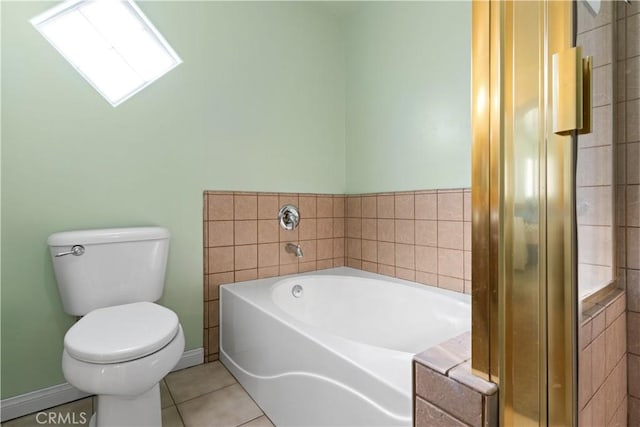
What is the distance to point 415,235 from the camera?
195 centimetres

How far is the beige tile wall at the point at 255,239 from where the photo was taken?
1926 millimetres

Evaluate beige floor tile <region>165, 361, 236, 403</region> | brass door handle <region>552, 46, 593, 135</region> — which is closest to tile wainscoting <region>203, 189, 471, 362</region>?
beige floor tile <region>165, 361, 236, 403</region>

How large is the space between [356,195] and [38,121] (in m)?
1.80

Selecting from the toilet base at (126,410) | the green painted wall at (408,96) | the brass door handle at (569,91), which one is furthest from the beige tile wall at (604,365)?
the toilet base at (126,410)

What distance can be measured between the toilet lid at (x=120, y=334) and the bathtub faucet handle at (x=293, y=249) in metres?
0.91

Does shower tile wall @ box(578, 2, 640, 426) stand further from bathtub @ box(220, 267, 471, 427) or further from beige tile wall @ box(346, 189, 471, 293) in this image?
beige tile wall @ box(346, 189, 471, 293)

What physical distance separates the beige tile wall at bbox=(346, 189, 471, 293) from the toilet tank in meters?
1.28

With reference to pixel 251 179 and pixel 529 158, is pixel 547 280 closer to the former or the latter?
pixel 529 158

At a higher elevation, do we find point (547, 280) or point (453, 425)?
point (547, 280)

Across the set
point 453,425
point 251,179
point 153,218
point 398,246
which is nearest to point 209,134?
point 251,179

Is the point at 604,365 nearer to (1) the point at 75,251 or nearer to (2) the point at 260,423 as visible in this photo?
(2) the point at 260,423

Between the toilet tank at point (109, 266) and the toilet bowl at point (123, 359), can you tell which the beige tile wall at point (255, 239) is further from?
the toilet bowl at point (123, 359)

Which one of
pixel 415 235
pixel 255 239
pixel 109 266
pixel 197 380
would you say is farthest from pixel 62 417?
pixel 415 235

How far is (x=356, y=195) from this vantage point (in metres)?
2.39
